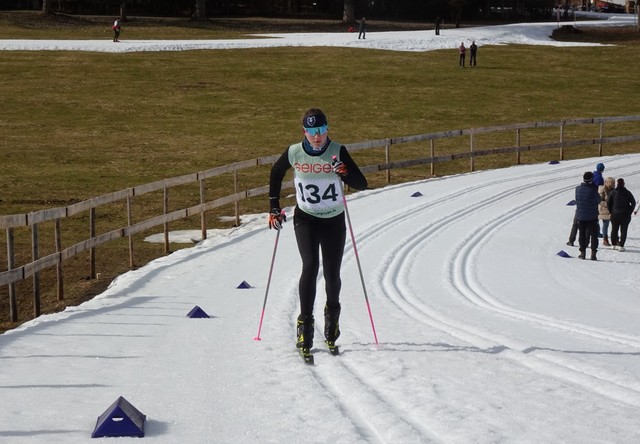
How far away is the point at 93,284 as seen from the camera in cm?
1539

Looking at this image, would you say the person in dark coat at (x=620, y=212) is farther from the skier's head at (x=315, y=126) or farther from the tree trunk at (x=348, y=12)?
the tree trunk at (x=348, y=12)

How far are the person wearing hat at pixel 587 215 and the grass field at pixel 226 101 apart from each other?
7246mm

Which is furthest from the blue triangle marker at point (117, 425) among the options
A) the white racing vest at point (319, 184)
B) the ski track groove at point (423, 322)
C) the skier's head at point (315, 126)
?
the skier's head at point (315, 126)

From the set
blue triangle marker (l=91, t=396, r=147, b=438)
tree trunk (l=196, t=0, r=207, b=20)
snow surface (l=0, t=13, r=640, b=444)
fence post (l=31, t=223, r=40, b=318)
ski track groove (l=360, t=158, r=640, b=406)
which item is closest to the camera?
blue triangle marker (l=91, t=396, r=147, b=438)

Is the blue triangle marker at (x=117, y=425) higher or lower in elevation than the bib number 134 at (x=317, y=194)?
lower

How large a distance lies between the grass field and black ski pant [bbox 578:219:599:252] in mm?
7220

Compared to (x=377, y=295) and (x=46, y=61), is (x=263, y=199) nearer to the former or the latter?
(x=377, y=295)

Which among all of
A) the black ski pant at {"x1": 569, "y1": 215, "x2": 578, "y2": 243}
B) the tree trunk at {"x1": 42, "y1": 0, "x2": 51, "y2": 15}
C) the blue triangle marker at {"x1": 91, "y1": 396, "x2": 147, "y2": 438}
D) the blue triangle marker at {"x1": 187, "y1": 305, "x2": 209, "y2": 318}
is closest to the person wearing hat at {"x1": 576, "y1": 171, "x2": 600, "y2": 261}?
the black ski pant at {"x1": 569, "y1": 215, "x2": 578, "y2": 243}

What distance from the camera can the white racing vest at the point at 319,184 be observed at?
8.87 metres

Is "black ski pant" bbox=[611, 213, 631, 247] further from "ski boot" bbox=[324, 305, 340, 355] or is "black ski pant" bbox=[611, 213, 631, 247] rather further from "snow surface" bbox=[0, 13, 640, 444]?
"ski boot" bbox=[324, 305, 340, 355]

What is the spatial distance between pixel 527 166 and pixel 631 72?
1168 inches

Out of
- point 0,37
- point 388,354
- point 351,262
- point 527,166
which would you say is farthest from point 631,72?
point 388,354

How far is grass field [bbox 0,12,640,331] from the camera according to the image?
1148 inches

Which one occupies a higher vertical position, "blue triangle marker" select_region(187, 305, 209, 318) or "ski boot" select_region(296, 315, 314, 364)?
"ski boot" select_region(296, 315, 314, 364)
